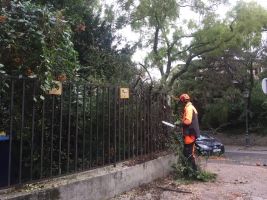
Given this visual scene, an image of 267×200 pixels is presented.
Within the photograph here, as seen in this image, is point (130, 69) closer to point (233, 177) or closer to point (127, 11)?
point (233, 177)

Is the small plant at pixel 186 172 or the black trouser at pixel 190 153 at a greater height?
the black trouser at pixel 190 153

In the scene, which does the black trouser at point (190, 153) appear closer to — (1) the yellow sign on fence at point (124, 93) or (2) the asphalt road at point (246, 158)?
(1) the yellow sign on fence at point (124, 93)

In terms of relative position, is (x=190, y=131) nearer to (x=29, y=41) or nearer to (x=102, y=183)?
(x=102, y=183)

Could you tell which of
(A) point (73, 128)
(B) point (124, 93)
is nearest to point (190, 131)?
(B) point (124, 93)

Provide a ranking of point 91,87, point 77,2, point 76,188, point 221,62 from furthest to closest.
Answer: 1. point 221,62
2. point 77,2
3. point 91,87
4. point 76,188

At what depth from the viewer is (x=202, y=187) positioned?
594 centimetres

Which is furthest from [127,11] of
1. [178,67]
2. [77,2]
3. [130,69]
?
[130,69]

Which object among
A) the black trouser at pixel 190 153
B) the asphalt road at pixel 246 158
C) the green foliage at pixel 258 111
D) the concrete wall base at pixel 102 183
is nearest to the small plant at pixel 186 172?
the black trouser at pixel 190 153

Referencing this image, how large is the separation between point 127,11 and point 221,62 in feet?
32.1

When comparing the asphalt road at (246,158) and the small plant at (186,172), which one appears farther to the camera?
the asphalt road at (246,158)

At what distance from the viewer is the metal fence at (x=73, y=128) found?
4293 mm

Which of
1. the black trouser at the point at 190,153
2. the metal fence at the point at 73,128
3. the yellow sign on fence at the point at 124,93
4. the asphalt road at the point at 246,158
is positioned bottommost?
the asphalt road at the point at 246,158

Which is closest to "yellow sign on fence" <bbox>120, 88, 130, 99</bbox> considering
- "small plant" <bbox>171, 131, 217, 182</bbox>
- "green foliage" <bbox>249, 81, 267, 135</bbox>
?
"small plant" <bbox>171, 131, 217, 182</bbox>

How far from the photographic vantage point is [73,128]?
542cm
